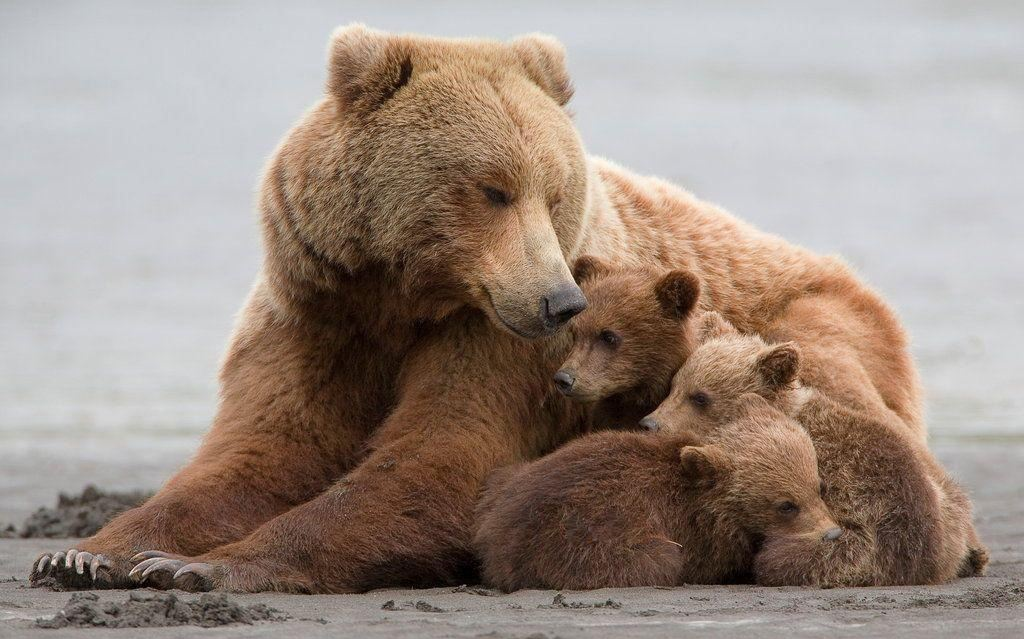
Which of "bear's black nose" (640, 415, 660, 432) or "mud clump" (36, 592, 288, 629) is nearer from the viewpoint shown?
"mud clump" (36, 592, 288, 629)

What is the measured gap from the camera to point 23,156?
88.4 feet

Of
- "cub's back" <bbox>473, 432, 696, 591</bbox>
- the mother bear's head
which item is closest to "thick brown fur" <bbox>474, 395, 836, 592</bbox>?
"cub's back" <bbox>473, 432, 696, 591</bbox>

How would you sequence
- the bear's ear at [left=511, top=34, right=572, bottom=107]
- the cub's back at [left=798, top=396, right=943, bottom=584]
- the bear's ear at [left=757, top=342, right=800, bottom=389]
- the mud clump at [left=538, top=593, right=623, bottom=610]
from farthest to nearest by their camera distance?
the bear's ear at [left=511, top=34, right=572, bottom=107], the bear's ear at [left=757, top=342, right=800, bottom=389], the cub's back at [left=798, top=396, right=943, bottom=584], the mud clump at [left=538, top=593, right=623, bottom=610]

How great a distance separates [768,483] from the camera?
6.25m

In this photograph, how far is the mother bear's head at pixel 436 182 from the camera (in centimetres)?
647

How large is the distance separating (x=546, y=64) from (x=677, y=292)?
1176 millimetres

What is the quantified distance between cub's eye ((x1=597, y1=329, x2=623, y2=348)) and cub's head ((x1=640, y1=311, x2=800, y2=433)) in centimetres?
30

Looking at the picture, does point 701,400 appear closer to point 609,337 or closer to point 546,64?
point 609,337

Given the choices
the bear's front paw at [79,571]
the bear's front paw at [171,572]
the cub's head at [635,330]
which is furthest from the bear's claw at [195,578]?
the cub's head at [635,330]

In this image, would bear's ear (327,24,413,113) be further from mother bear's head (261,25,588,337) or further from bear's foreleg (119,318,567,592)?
bear's foreleg (119,318,567,592)

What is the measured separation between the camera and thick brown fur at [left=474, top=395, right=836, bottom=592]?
237 inches

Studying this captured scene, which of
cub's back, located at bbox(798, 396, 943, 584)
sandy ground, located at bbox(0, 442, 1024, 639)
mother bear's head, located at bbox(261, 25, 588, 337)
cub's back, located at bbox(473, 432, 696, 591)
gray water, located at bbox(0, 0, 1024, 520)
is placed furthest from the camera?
gray water, located at bbox(0, 0, 1024, 520)

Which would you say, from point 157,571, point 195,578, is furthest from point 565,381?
point 157,571

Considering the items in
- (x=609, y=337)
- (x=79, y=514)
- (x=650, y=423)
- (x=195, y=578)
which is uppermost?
(x=609, y=337)
